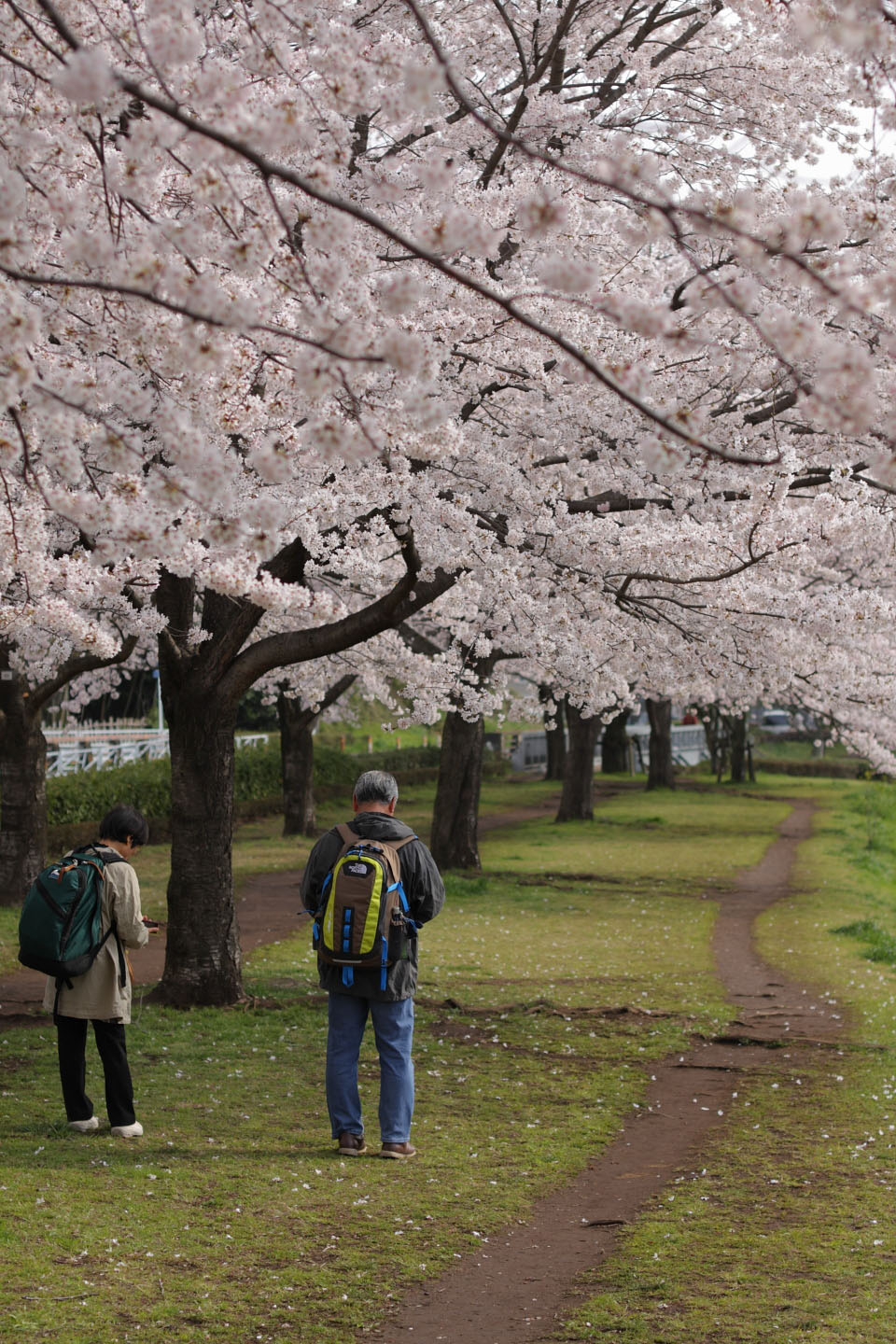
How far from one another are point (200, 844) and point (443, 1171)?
413 centimetres

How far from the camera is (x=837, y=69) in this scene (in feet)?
32.5

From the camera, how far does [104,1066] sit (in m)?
6.43

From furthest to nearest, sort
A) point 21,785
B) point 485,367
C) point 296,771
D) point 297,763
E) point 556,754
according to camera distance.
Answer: point 556,754 < point 296,771 < point 297,763 < point 21,785 < point 485,367

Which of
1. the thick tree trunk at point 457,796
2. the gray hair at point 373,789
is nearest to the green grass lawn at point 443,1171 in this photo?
the gray hair at point 373,789

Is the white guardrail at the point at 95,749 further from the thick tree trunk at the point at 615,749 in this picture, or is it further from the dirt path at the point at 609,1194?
the dirt path at the point at 609,1194

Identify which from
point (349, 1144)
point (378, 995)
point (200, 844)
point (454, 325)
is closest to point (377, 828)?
point (378, 995)

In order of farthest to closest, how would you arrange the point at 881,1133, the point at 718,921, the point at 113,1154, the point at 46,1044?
the point at 718,921
the point at 46,1044
the point at 881,1133
the point at 113,1154

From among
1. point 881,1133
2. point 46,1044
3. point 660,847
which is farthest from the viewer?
point 660,847

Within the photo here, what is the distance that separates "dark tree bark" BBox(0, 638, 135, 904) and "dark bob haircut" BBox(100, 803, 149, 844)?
8.20m

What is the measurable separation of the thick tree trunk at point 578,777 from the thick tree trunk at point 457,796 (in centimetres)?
763

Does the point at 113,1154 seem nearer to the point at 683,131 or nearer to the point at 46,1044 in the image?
the point at 46,1044

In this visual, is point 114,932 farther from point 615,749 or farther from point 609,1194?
point 615,749

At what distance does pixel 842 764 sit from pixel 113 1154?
45.9 metres

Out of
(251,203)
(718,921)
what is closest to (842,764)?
(718,921)
